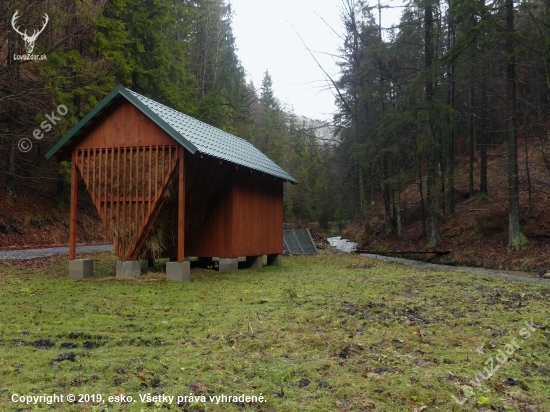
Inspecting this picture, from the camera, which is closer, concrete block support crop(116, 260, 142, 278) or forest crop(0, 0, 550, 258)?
concrete block support crop(116, 260, 142, 278)

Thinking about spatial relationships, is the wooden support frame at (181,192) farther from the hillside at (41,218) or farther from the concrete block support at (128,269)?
the hillside at (41,218)

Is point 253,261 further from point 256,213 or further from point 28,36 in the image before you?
point 28,36

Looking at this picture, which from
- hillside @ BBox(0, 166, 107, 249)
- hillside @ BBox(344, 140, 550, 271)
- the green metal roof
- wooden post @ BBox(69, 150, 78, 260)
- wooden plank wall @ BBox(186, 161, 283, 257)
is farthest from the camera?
hillside @ BBox(0, 166, 107, 249)

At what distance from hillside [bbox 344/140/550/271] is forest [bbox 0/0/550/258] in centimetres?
20

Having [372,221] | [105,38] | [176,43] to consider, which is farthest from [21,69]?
[372,221]

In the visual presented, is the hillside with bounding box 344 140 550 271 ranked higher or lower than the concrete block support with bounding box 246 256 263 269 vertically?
higher

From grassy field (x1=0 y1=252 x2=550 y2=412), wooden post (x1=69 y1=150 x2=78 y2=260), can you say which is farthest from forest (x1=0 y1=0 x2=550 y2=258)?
grassy field (x1=0 y1=252 x2=550 y2=412)

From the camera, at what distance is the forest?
15789 millimetres

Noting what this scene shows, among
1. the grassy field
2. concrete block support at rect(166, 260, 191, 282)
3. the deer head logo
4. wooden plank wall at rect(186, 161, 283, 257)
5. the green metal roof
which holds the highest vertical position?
the deer head logo

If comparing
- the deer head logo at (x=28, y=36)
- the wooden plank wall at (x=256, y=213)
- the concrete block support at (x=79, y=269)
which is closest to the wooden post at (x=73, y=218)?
the concrete block support at (x=79, y=269)

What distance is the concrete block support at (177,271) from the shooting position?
10.4 meters

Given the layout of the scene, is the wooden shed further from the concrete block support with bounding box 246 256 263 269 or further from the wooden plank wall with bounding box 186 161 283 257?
Answer: the concrete block support with bounding box 246 256 263 269

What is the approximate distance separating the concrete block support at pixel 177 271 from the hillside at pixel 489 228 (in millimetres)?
10063

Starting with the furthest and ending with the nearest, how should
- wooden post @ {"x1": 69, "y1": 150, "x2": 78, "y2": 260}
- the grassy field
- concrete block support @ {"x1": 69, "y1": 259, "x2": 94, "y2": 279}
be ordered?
wooden post @ {"x1": 69, "y1": 150, "x2": 78, "y2": 260}
concrete block support @ {"x1": 69, "y1": 259, "x2": 94, "y2": 279}
the grassy field
